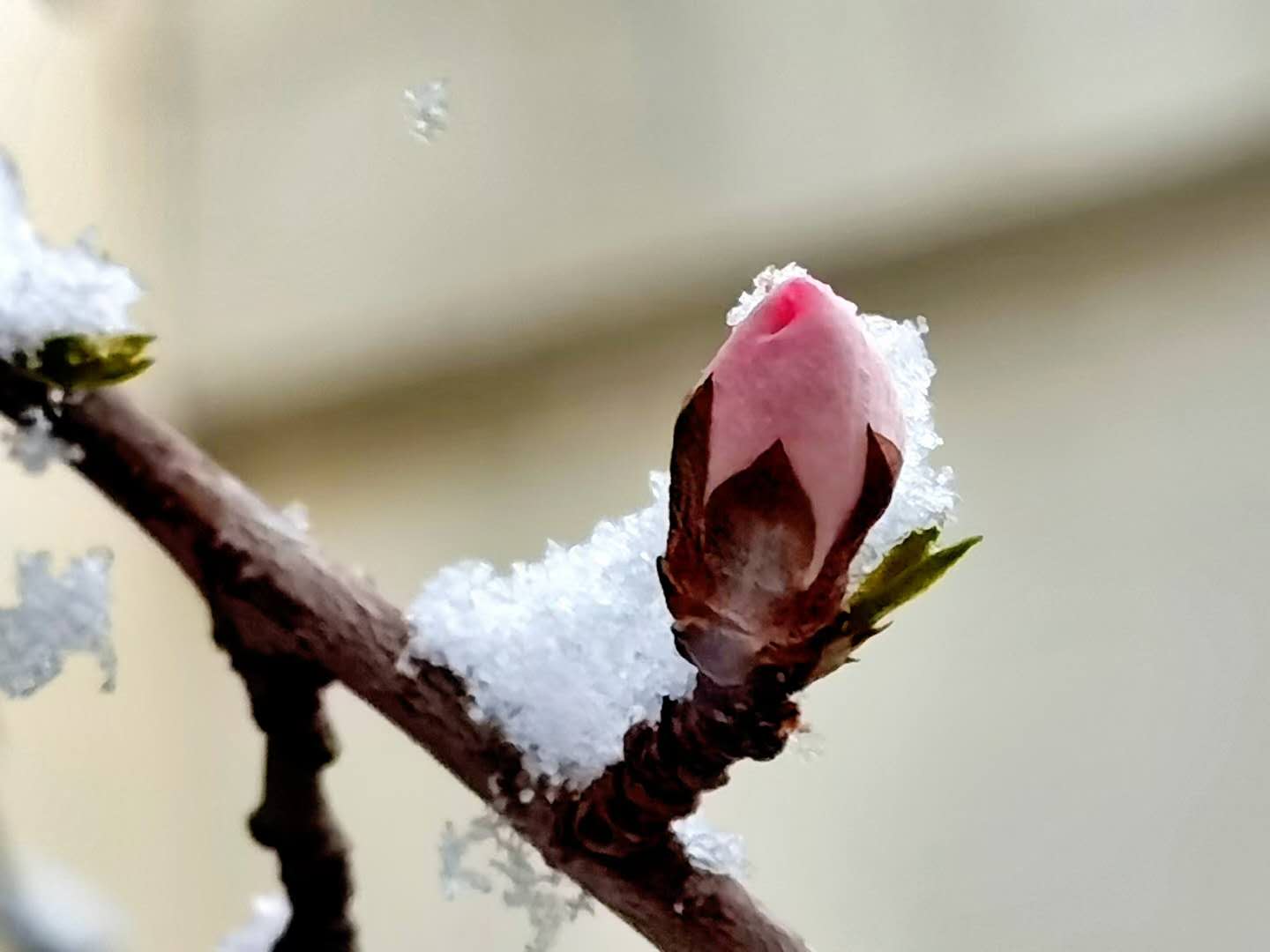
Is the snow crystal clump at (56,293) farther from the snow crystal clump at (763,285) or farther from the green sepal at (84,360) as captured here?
the snow crystal clump at (763,285)

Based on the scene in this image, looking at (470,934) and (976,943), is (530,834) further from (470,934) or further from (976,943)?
(470,934)

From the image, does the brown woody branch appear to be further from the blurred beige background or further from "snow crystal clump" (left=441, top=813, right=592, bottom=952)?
the blurred beige background

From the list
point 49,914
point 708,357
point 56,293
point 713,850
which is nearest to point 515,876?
point 713,850

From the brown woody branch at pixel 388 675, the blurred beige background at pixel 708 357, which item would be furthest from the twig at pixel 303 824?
the blurred beige background at pixel 708 357

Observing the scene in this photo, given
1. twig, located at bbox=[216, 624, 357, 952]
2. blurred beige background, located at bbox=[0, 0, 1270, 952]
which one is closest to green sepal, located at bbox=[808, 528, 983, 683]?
twig, located at bbox=[216, 624, 357, 952]

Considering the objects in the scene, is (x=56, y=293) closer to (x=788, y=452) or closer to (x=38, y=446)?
(x=38, y=446)

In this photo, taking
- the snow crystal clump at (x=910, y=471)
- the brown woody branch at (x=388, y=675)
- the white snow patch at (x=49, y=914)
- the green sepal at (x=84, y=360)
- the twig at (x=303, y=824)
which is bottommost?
the white snow patch at (x=49, y=914)
